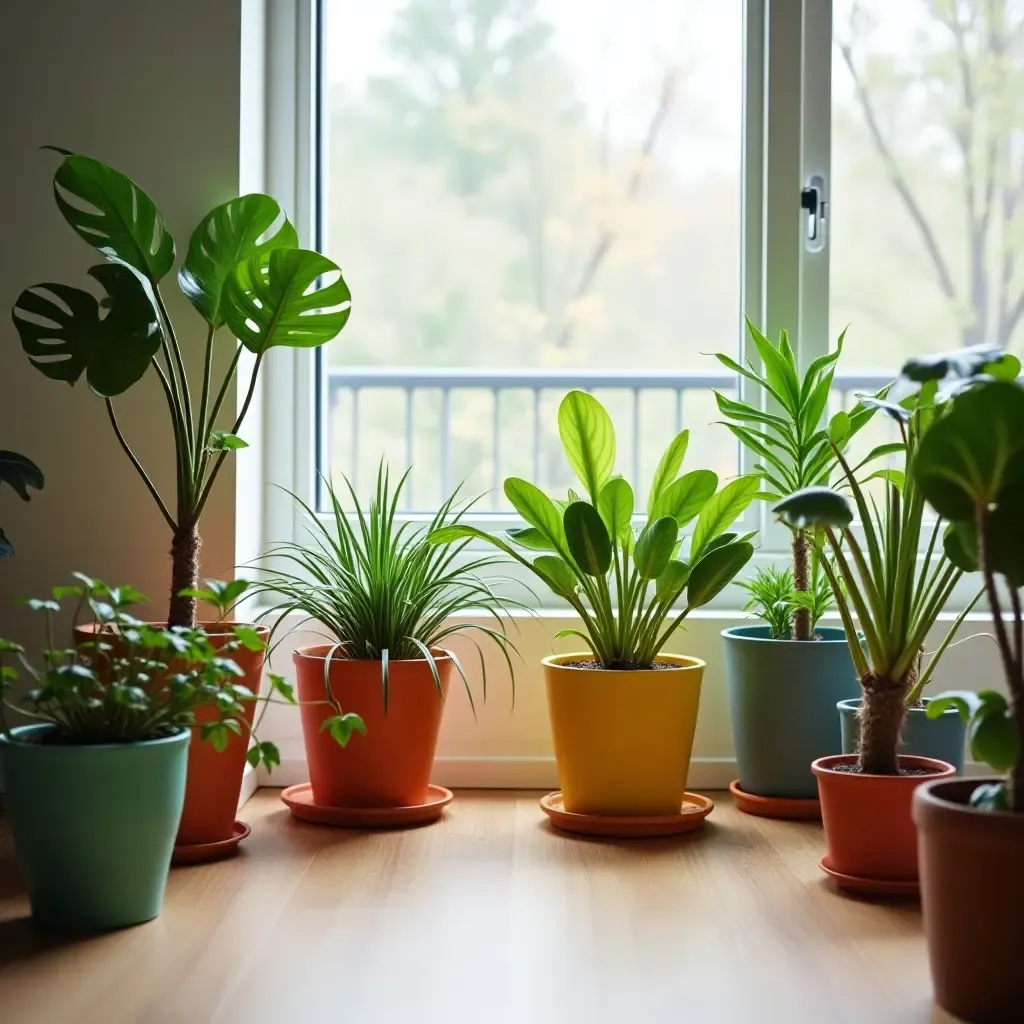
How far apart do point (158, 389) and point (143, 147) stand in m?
0.48

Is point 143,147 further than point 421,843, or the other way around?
point 143,147

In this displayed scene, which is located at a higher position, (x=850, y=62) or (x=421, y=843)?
(x=850, y=62)

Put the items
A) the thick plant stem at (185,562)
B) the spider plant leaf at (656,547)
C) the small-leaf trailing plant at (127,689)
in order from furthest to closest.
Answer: the spider plant leaf at (656,547)
the thick plant stem at (185,562)
the small-leaf trailing plant at (127,689)

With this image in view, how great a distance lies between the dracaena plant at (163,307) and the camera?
200 centimetres

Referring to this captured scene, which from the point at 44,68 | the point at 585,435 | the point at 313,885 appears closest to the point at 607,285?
the point at 585,435

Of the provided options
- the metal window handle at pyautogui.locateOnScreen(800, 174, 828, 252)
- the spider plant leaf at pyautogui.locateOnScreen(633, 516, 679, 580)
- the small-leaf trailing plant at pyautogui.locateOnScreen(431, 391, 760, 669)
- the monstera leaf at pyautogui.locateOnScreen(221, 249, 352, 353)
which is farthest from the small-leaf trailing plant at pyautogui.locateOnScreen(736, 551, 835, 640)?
the monstera leaf at pyautogui.locateOnScreen(221, 249, 352, 353)

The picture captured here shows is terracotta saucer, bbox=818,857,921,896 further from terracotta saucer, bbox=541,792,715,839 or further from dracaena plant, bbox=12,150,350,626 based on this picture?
dracaena plant, bbox=12,150,350,626

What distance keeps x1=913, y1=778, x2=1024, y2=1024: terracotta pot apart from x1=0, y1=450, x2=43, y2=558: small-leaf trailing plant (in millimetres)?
1505

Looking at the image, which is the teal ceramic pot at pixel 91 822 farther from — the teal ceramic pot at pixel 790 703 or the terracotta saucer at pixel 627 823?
the teal ceramic pot at pixel 790 703

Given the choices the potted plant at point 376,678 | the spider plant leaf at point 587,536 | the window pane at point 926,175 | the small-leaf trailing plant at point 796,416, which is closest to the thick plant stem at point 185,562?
the potted plant at point 376,678

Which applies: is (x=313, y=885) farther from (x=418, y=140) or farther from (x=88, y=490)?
(x=418, y=140)

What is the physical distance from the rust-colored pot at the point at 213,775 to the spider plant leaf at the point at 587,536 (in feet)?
1.83

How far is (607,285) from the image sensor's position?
376 centimetres

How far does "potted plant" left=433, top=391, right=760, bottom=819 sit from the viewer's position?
7.35 ft
